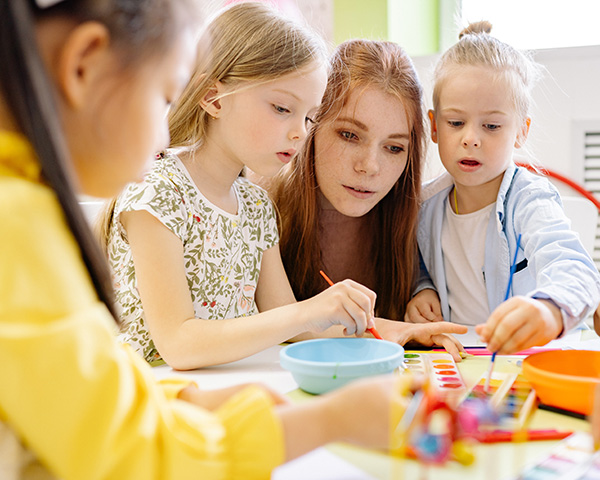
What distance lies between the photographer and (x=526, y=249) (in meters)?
1.11

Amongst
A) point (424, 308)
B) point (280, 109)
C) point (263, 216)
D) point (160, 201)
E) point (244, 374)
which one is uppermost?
point (280, 109)

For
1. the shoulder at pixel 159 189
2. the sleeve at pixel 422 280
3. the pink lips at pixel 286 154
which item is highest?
the pink lips at pixel 286 154

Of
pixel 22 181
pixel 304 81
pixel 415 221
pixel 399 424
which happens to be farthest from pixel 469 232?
pixel 22 181

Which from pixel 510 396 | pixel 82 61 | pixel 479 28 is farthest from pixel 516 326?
pixel 479 28

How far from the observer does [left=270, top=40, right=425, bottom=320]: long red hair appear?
4.10ft

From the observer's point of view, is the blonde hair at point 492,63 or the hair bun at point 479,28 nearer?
the blonde hair at point 492,63

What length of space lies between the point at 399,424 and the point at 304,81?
2.19 feet

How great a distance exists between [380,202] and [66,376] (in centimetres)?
107

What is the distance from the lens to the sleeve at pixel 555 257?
850mm

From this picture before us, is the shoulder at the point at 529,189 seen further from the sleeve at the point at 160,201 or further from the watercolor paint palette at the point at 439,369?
the sleeve at the point at 160,201

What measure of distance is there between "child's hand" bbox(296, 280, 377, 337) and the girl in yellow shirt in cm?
38

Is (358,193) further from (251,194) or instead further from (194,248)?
(194,248)

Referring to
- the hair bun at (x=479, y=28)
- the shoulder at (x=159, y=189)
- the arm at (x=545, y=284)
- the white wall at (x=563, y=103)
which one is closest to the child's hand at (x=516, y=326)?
the arm at (x=545, y=284)

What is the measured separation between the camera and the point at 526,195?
118 centimetres
